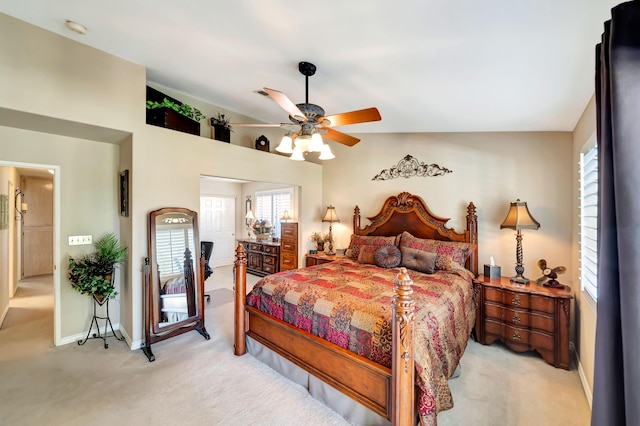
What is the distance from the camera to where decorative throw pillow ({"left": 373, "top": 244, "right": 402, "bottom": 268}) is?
3568 millimetres

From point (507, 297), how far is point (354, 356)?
216cm

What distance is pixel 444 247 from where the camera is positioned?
141 inches

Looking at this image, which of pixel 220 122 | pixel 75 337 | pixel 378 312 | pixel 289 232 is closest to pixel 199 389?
pixel 378 312

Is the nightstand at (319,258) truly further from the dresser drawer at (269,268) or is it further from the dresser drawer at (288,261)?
the dresser drawer at (269,268)

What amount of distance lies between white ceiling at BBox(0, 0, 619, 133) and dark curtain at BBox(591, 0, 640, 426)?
36.0 inches

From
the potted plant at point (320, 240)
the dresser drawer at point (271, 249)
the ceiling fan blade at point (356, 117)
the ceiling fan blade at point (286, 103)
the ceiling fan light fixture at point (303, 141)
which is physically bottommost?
the dresser drawer at point (271, 249)

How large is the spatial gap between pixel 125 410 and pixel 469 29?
3.77m

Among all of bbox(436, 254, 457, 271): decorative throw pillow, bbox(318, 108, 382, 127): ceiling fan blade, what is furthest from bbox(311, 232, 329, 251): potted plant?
bbox(318, 108, 382, 127): ceiling fan blade

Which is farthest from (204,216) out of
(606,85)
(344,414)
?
(606,85)

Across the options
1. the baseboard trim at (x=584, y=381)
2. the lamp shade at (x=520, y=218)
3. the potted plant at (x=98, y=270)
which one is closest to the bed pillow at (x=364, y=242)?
the lamp shade at (x=520, y=218)

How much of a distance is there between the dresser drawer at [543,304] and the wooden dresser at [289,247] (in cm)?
366

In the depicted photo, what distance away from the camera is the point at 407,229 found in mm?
4156

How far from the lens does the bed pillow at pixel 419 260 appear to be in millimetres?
3277

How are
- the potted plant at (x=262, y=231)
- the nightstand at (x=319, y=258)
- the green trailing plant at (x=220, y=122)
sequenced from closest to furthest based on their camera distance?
1. the green trailing plant at (x=220, y=122)
2. the nightstand at (x=319, y=258)
3. the potted plant at (x=262, y=231)
